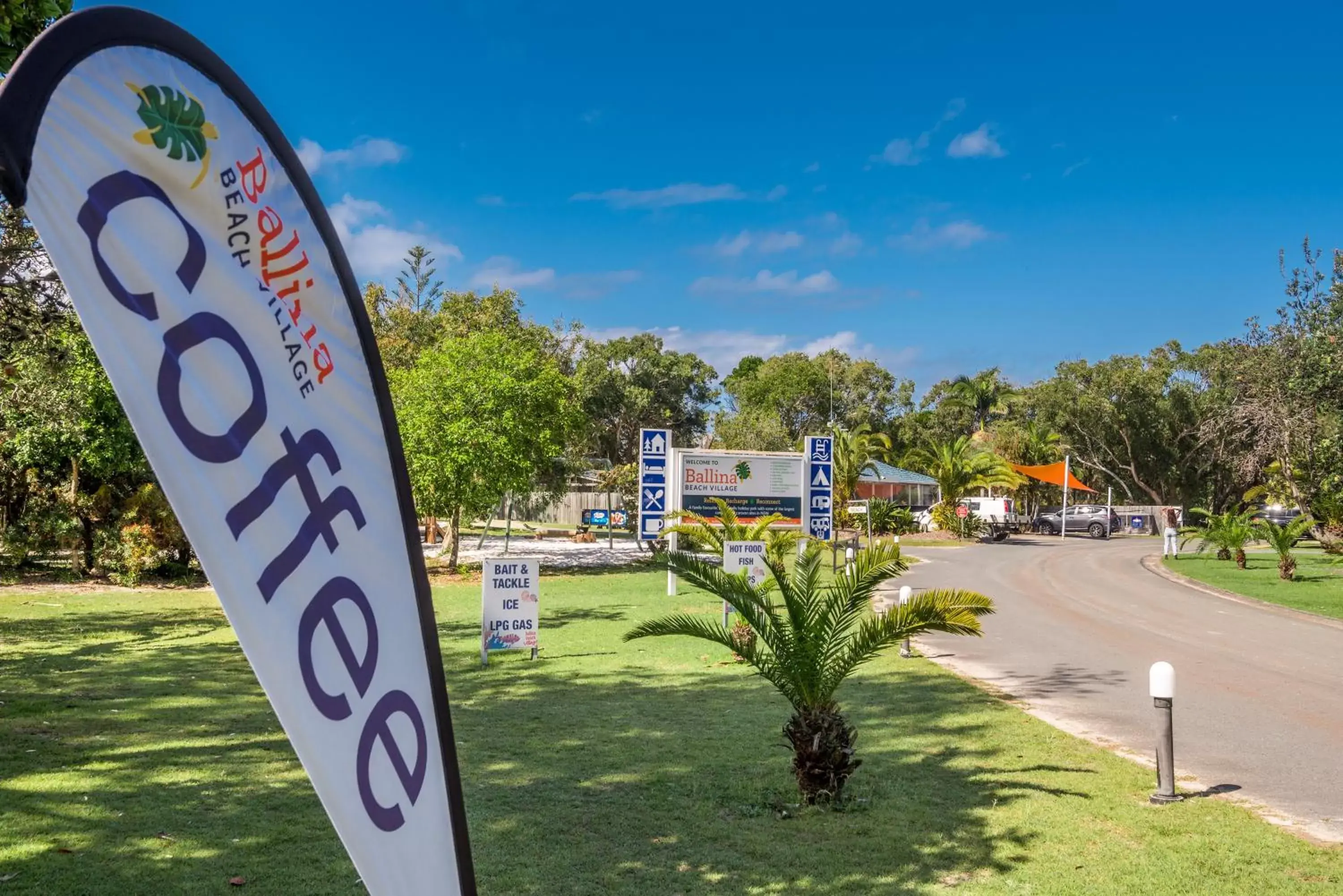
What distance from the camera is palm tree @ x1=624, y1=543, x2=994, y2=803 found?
6930 millimetres

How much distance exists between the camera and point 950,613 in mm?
7242

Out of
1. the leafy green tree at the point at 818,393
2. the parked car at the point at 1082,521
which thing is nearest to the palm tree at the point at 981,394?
the leafy green tree at the point at 818,393

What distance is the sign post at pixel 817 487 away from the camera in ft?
80.9

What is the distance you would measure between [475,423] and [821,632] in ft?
56.1

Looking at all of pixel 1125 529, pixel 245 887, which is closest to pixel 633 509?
pixel 1125 529

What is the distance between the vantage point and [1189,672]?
1229 centimetres

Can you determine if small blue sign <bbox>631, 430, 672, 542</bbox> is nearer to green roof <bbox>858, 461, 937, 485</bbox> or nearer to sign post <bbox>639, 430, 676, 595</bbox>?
sign post <bbox>639, 430, 676, 595</bbox>

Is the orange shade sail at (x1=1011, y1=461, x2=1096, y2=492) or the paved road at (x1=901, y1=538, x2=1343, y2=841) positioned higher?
the orange shade sail at (x1=1011, y1=461, x2=1096, y2=492)

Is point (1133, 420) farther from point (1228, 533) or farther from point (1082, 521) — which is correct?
point (1228, 533)

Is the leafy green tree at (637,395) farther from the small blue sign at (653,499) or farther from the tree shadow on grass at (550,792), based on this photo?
the tree shadow on grass at (550,792)

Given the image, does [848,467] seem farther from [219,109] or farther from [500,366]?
[219,109]

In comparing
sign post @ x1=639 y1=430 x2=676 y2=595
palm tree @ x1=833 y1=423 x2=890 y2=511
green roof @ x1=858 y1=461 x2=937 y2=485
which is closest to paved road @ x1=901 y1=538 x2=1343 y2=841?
sign post @ x1=639 y1=430 x2=676 y2=595

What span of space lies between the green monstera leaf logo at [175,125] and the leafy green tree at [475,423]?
65.9 feet

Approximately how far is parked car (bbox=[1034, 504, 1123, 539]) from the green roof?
20.2 ft
